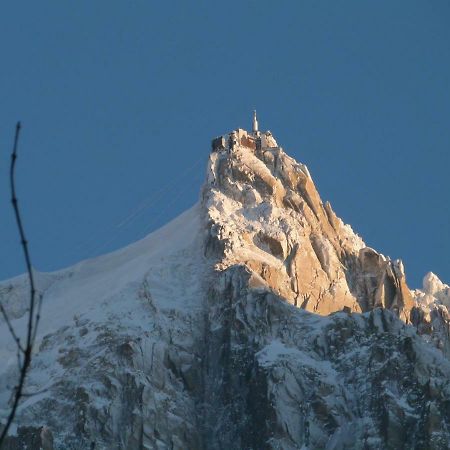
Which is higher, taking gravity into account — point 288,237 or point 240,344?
point 288,237

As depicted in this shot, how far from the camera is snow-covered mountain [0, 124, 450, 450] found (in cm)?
8269

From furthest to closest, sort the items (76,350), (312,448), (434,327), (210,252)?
(434,327) → (210,252) → (76,350) → (312,448)

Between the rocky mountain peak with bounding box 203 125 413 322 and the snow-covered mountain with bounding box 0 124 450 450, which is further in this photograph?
the rocky mountain peak with bounding box 203 125 413 322

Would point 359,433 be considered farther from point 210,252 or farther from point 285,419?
point 210,252

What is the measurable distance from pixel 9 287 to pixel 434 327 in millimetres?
30729

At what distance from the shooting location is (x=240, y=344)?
88.8 meters

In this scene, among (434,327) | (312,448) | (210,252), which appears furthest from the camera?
(434,327)

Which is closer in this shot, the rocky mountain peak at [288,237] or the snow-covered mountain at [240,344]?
the snow-covered mountain at [240,344]

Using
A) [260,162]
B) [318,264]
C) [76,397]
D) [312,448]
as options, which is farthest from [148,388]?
[260,162]

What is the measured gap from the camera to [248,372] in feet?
285

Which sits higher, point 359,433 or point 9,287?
point 9,287

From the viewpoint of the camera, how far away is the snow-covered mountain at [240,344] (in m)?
82.7

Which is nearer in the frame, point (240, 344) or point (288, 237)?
point (240, 344)

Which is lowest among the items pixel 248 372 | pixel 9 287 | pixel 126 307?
pixel 248 372
